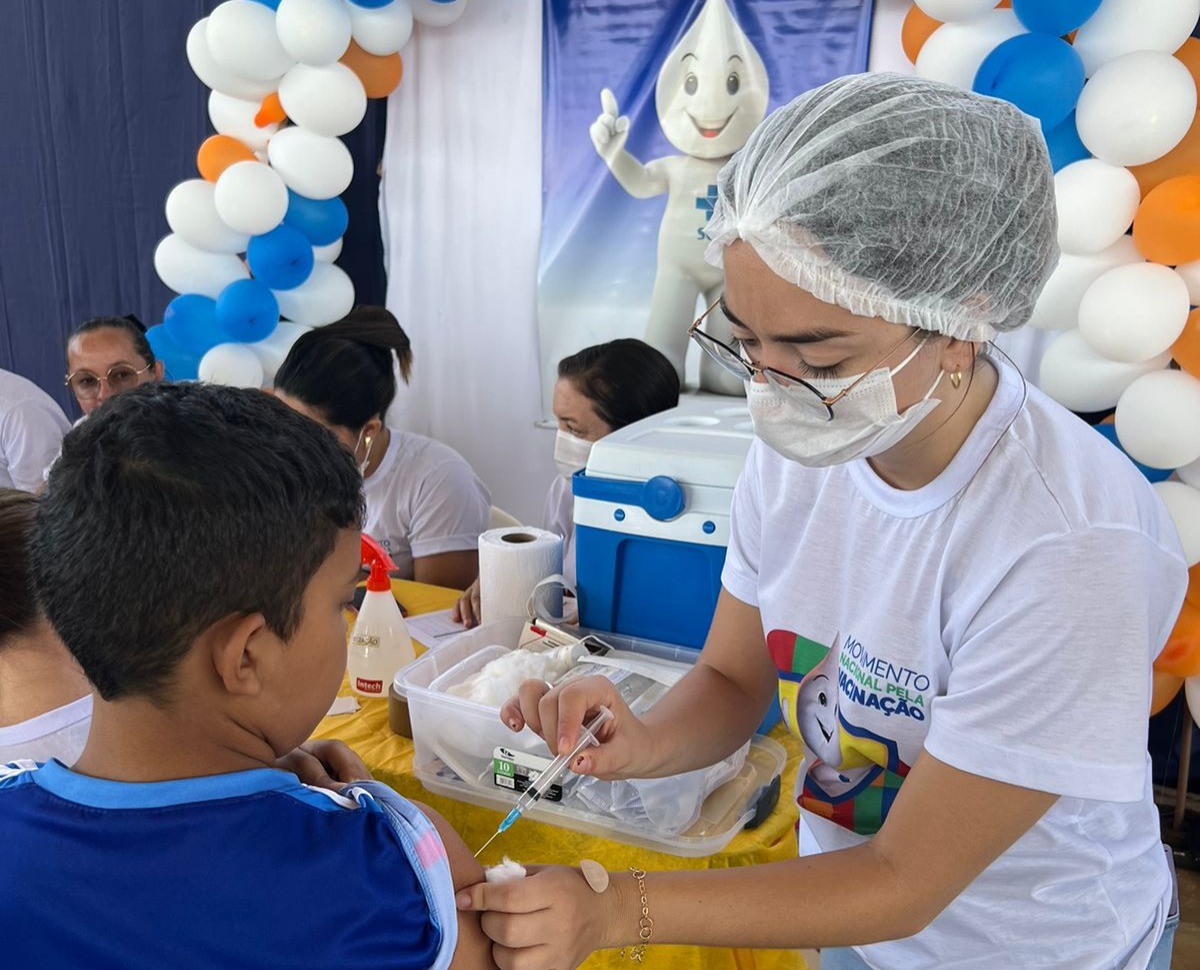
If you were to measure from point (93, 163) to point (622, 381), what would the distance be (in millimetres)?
3085

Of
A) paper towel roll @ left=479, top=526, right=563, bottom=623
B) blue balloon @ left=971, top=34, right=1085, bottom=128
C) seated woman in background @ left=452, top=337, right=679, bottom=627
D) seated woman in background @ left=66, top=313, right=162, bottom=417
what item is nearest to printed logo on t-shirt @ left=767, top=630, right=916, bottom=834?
paper towel roll @ left=479, top=526, right=563, bottom=623

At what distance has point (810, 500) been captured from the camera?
115 cm

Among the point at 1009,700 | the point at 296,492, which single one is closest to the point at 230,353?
the point at 296,492

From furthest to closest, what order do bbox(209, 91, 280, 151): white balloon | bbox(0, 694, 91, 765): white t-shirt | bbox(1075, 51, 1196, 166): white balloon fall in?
1. bbox(209, 91, 280, 151): white balloon
2. bbox(1075, 51, 1196, 166): white balloon
3. bbox(0, 694, 91, 765): white t-shirt

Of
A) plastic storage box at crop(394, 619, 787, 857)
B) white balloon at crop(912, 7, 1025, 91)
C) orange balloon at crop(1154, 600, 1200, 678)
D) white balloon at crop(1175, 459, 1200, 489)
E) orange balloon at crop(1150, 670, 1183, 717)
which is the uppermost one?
white balloon at crop(912, 7, 1025, 91)

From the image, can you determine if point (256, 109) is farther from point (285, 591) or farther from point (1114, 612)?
point (1114, 612)

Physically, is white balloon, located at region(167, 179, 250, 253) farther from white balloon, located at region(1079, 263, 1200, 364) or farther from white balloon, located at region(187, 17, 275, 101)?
white balloon, located at region(1079, 263, 1200, 364)

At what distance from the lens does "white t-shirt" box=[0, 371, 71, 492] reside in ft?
10.1

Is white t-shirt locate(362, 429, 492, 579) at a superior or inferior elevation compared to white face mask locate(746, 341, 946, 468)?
inferior

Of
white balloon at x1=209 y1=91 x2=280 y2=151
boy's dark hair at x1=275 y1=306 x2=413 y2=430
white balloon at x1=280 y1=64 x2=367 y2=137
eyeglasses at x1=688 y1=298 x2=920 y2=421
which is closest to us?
eyeglasses at x1=688 y1=298 x2=920 y2=421

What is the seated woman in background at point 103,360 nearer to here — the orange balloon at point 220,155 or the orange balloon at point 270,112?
the orange balloon at point 220,155

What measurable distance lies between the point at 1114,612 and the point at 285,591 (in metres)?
0.70

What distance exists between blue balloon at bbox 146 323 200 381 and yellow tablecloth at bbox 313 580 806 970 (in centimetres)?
235

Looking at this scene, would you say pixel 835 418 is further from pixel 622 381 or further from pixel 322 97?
pixel 322 97
